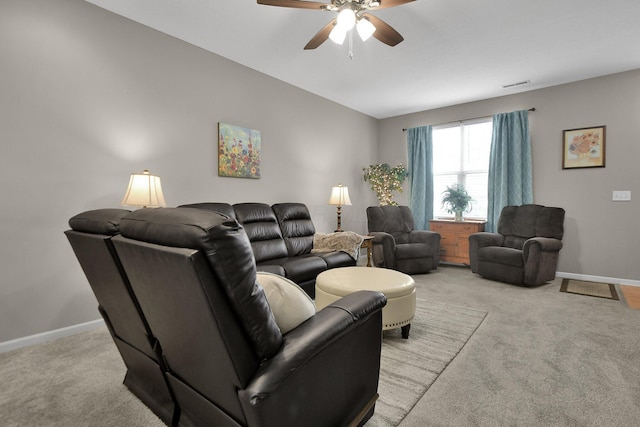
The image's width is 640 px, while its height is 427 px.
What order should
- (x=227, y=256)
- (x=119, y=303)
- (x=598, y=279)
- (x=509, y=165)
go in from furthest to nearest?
(x=509, y=165) < (x=598, y=279) < (x=119, y=303) < (x=227, y=256)

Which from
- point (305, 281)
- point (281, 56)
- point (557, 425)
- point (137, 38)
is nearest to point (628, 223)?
point (557, 425)

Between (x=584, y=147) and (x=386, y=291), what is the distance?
3956 mm

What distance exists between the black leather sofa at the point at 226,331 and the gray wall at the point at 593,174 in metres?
4.46

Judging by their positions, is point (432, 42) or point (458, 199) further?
point (458, 199)

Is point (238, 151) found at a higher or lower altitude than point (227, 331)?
higher

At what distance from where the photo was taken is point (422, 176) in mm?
5656

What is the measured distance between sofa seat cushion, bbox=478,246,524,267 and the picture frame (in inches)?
62.0

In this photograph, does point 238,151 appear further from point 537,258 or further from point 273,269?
point 537,258

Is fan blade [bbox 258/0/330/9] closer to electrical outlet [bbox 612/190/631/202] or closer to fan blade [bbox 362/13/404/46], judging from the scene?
fan blade [bbox 362/13/404/46]

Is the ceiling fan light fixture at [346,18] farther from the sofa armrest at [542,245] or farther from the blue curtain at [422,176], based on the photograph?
the blue curtain at [422,176]

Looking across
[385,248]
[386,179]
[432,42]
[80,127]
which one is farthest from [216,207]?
[386,179]

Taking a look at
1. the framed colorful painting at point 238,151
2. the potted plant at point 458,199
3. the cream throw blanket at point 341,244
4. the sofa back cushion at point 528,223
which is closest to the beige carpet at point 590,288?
the sofa back cushion at point 528,223

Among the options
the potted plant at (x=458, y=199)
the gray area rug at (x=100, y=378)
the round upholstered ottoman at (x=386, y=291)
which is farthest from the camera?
the potted plant at (x=458, y=199)

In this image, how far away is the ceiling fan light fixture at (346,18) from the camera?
2.17 m
